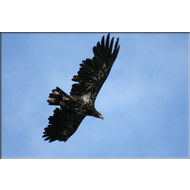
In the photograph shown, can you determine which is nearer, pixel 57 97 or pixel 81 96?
pixel 57 97

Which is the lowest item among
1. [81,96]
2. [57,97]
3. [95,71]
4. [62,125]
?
[62,125]

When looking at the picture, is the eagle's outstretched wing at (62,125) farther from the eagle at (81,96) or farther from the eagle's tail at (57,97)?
the eagle's tail at (57,97)

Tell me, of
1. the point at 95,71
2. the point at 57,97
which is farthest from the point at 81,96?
the point at 95,71

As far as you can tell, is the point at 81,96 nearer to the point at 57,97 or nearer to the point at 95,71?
the point at 57,97

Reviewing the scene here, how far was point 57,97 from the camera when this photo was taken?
349 inches

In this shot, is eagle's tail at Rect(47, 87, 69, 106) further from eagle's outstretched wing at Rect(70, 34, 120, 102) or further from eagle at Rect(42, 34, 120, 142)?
eagle's outstretched wing at Rect(70, 34, 120, 102)

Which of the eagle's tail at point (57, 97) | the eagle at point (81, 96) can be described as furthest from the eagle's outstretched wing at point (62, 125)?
the eagle's tail at point (57, 97)

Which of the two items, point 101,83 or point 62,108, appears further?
point 62,108

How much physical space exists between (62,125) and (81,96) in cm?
212
